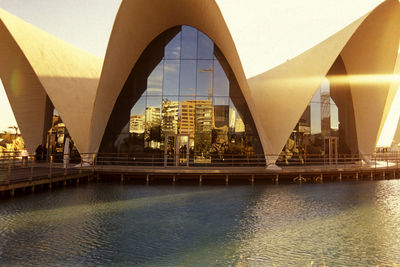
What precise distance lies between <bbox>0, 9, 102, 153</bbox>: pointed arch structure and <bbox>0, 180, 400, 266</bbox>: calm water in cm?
711

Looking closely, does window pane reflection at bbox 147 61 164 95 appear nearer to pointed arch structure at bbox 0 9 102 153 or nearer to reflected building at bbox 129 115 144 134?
reflected building at bbox 129 115 144 134

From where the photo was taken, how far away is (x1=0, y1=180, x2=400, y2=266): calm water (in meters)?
4.52

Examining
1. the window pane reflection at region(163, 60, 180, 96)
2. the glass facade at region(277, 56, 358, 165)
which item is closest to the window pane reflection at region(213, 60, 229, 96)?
the window pane reflection at region(163, 60, 180, 96)

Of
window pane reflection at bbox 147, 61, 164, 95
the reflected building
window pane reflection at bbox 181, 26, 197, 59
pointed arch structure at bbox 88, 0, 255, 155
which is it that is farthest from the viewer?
window pane reflection at bbox 181, 26, 197, 59

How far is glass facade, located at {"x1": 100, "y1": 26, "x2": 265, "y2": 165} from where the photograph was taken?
17.2 meters

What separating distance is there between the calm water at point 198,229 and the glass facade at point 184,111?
704cm

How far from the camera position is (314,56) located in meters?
16.2

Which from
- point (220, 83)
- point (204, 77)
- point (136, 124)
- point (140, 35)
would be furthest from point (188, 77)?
point (136, 124)

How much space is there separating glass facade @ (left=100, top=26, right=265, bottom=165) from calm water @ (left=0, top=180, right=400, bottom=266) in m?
7.04

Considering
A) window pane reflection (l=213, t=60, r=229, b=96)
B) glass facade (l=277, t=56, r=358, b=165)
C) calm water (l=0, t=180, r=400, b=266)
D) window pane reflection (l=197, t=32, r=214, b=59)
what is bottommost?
calm water (l=0, t=180, r=400, b=266)

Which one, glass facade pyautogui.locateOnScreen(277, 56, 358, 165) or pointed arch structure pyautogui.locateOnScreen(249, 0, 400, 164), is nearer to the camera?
pointed arch structure pyautogui.locateOnScreen(249, 0, 400, 164)

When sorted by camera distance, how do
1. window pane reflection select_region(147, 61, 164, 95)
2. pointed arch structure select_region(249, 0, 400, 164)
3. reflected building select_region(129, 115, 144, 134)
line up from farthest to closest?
window pane reflection select_region(147, 61, 164, 95)
reflected building select_region(129, 115, 144, 134)
pointed arch structure select_region(249, 0, 400, 164)

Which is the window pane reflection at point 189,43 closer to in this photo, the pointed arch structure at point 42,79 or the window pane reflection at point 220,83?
the window pane reflection at point 220,83

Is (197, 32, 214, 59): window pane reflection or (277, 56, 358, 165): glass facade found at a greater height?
(197, 32, 214, 59): window pane reflection
